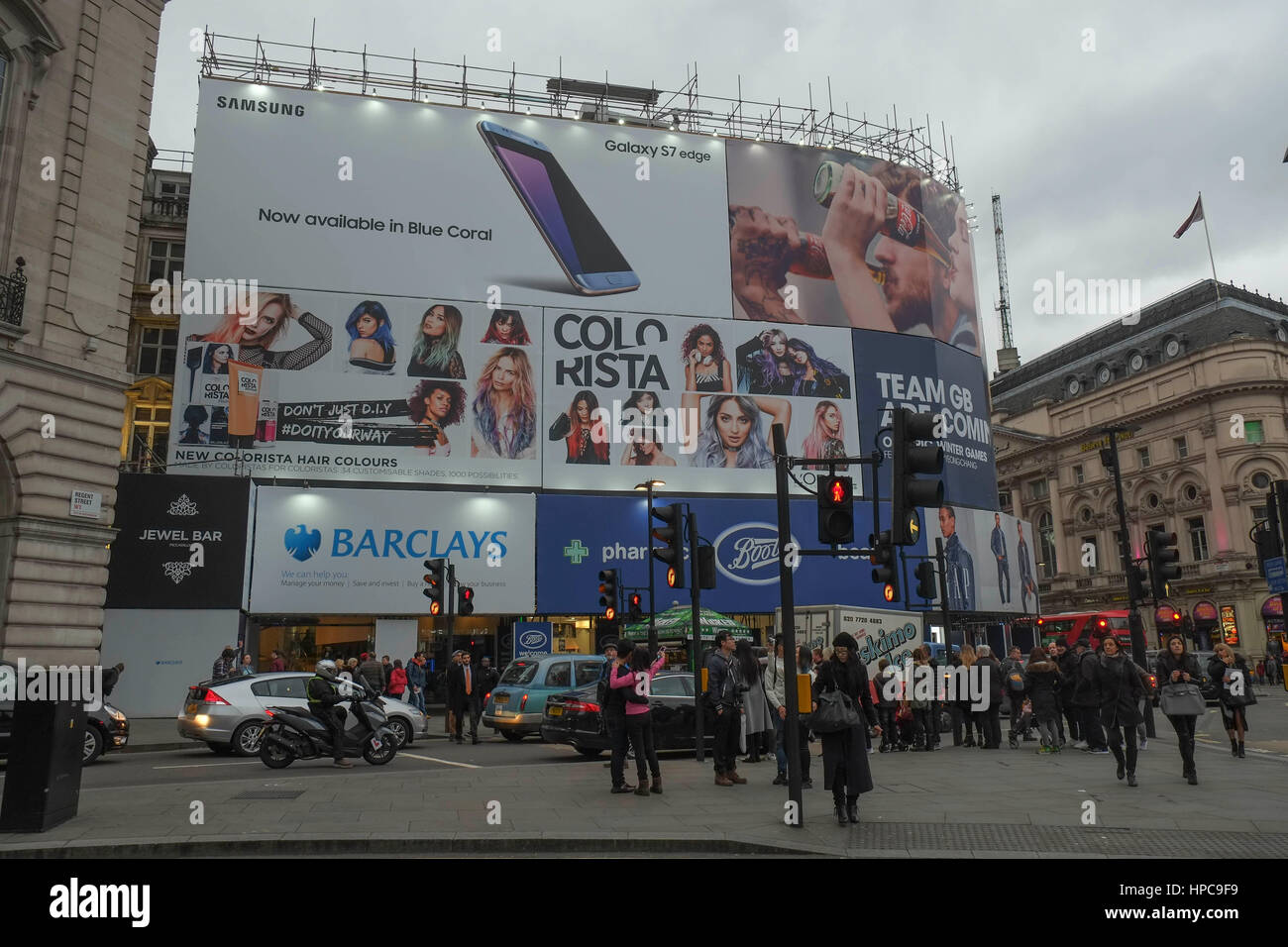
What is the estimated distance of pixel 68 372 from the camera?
63.4 ft

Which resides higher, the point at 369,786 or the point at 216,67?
the point at 216,67

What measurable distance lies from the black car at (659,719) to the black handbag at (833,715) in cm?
622

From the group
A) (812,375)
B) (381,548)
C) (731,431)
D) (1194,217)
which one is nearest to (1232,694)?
(731,431)

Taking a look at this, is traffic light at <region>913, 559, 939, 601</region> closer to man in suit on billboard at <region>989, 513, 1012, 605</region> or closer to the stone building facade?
the stone building facade

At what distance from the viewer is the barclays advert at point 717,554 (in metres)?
32.9

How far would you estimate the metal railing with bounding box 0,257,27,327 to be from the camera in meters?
18.2

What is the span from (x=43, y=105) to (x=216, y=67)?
19.0 metres

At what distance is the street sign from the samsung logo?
32450 millimetres

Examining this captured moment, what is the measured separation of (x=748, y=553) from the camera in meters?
35.2

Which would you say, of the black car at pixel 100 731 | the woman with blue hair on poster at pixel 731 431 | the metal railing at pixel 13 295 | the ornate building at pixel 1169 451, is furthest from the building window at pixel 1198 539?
the metal railing at pixel 13 295

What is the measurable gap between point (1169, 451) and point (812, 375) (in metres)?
35.8
